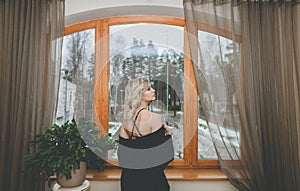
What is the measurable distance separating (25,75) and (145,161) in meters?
1.30

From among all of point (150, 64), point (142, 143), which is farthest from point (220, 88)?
point (142, 143)


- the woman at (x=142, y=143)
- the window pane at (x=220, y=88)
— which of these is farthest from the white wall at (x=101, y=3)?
the woman at (x=142, y=143)

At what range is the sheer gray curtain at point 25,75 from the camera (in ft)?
7.02

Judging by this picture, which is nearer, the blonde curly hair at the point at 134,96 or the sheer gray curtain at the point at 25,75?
the blonde curly hair at the point at 134,96

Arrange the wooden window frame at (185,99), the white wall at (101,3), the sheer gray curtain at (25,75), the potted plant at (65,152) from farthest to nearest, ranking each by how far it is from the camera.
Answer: the wooden window frame at (185,99) < the white wall at (101,3) < the sheer gray curtain at (25,75) < the potted plant at (65,152)

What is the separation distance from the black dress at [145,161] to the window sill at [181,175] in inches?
12.4

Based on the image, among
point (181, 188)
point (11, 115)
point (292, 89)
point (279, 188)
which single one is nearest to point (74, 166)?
point (11, 115)

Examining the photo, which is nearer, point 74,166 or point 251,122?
point 74,166

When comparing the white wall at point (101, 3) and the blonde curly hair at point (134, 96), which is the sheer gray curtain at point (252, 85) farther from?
the blonde curly hair at point (134, 96)

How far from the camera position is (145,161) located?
1932 mm

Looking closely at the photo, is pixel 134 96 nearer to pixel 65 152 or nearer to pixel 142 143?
pixel 142 143

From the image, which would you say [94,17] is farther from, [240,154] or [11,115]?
[240,154]

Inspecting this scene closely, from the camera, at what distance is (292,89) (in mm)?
2195

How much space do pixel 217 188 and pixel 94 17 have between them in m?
2.08
